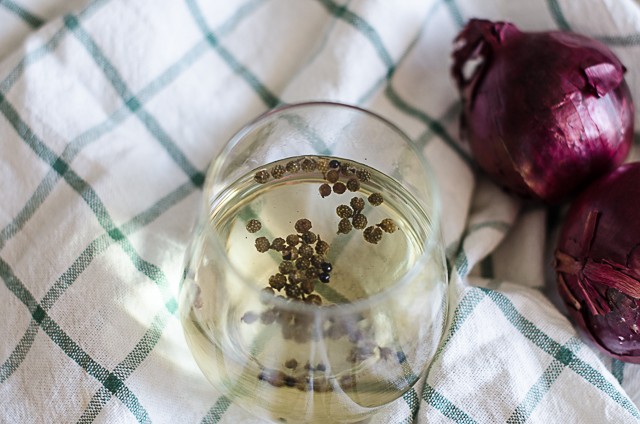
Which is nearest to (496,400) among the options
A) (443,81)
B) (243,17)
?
(443,81)

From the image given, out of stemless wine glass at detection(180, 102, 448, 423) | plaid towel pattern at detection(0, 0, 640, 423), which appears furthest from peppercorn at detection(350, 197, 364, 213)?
plaid towel pattern at detection(0, 0, 640, 423)

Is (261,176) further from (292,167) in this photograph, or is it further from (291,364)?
(291,364)

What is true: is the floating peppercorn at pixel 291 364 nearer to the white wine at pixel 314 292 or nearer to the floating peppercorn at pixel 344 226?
the white wine at pixel 314 292

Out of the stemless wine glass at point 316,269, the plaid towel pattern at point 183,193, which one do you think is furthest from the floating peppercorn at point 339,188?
the plaid towel pattern at point 183,193

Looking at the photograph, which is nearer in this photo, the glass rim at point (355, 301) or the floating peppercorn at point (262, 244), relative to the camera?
the glass rim at point (355, 301)

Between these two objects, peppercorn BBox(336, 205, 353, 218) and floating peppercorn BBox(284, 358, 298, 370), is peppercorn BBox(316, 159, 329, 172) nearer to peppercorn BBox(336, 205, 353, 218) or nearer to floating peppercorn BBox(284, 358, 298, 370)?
peppercorn BBox(336, 205, 353, 218)
